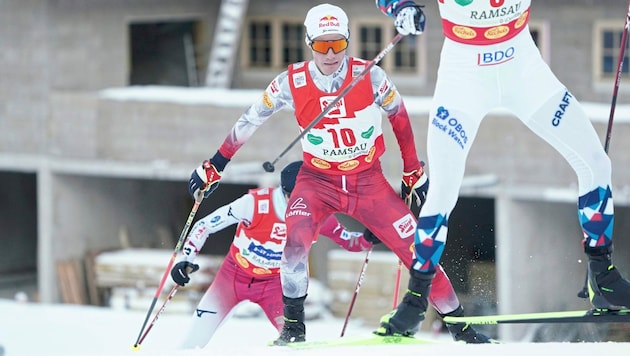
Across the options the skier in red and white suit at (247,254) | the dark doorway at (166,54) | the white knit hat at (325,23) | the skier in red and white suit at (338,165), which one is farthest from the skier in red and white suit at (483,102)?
the dark doorway at (166,54)

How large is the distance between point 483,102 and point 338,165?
1.12 meters

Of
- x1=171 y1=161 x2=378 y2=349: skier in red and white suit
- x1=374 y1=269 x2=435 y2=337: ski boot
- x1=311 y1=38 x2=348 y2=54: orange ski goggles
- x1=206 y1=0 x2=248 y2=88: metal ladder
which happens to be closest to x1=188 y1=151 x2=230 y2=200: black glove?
x1=171 y1=161 x2=378 y2=349: skier in red and white suit

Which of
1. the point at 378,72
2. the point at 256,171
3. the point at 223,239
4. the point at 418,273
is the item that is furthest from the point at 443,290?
the point at 223,239

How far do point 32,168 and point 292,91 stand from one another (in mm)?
11470

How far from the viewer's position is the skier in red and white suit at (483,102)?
642 centimetres

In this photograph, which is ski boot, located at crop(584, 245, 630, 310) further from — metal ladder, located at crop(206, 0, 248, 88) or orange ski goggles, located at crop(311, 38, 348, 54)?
metal ladder, located at crop(206, 0, 248, 88)

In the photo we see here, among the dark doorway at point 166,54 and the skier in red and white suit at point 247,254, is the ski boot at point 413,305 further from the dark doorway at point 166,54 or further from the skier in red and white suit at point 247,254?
the dark doorway at point 166,54

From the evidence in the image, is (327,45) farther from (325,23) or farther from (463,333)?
(463,333)

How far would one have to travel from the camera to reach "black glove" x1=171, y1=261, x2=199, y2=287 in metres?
8.43

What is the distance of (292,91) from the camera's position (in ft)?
23.7

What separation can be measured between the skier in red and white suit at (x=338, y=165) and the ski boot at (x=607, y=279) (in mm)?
872

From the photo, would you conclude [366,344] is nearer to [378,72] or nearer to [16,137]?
[378,72]

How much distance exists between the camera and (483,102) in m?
6.47

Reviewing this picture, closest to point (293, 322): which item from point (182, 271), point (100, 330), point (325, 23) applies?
point (182, 271)
